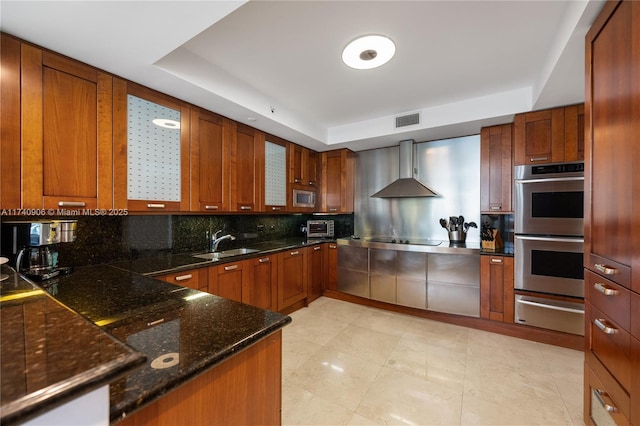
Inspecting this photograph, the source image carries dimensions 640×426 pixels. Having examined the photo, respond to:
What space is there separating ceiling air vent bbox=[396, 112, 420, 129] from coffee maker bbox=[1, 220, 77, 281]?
10.2 feet

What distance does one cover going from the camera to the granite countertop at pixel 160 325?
2.08 feet

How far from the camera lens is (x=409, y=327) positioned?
2842mm

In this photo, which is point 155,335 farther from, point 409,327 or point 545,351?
point 545,351

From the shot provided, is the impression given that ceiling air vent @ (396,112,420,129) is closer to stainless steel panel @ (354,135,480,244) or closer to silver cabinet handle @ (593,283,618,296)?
stainless steel panel @ (354,135,480,244)

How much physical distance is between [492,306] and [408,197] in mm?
1624

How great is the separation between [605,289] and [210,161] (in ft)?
9.08

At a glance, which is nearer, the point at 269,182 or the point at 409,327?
the point at 409,327

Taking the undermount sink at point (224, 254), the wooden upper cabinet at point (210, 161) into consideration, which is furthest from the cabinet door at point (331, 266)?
the wooden upper cabinet at point (210, 161)

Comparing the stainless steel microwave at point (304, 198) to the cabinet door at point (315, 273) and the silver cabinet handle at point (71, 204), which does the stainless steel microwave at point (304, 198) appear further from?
the silver cabinet handle at point (71, 204)

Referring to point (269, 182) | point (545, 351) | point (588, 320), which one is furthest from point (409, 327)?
point (269, 182)

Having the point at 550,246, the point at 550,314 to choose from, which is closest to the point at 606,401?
the point at 550,314

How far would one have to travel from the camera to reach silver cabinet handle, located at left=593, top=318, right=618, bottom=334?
117cm

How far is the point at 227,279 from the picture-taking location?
7.69 ft

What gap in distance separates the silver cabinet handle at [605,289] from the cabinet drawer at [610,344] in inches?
5.0
